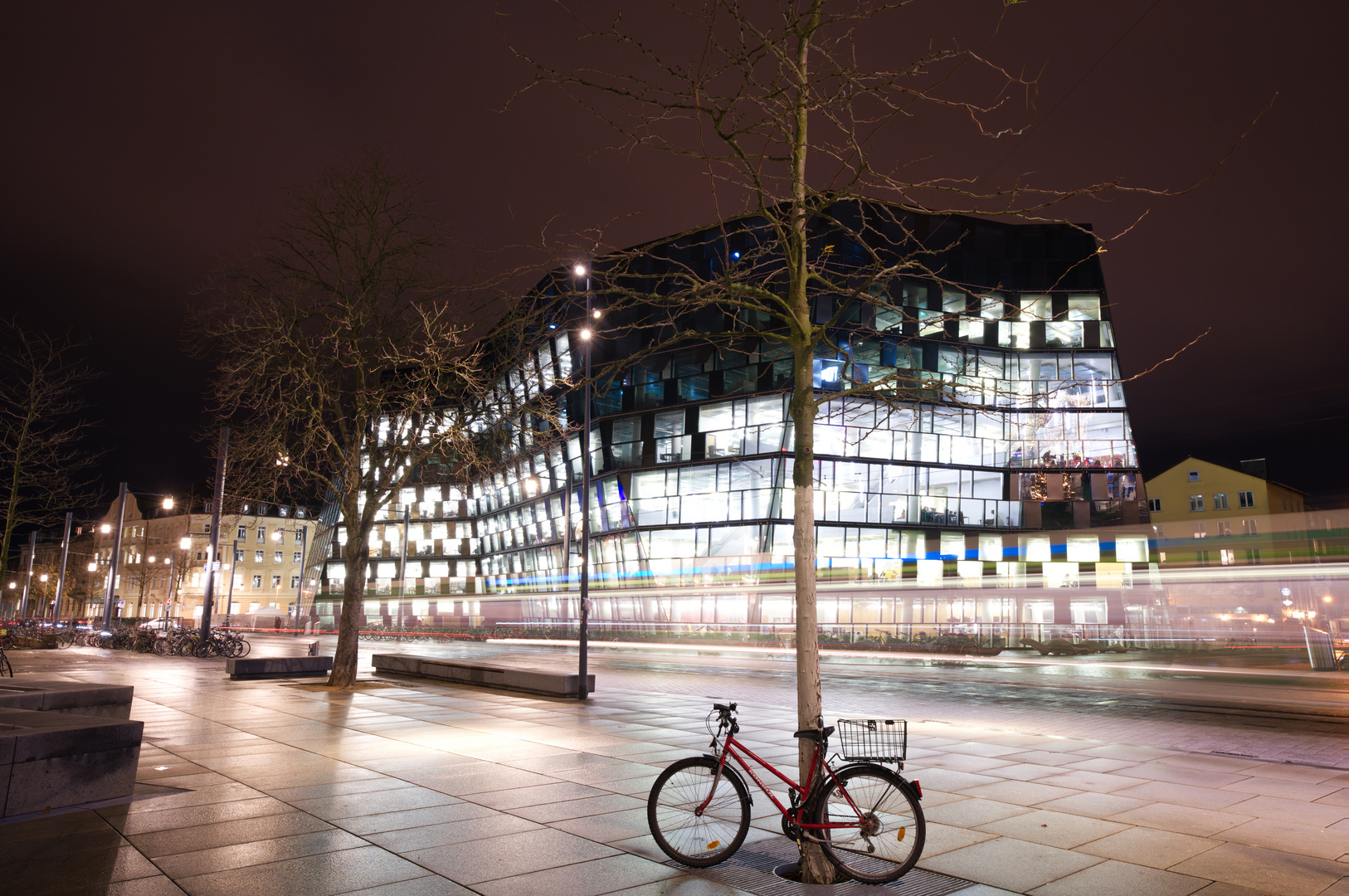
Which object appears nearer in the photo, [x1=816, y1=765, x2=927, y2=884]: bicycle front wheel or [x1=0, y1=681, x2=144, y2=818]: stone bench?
[x1=816, y1=765, x2=927, y2=884]: bicycle front wheel

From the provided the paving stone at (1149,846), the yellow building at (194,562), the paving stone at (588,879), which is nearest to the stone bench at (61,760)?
the paving stone at (588,879)

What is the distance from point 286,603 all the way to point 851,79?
11537 cm

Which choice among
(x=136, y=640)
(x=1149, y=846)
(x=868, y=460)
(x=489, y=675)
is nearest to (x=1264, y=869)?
(x=1149, y=846)

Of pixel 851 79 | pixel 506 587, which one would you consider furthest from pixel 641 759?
pixel 506 587

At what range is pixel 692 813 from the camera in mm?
6109

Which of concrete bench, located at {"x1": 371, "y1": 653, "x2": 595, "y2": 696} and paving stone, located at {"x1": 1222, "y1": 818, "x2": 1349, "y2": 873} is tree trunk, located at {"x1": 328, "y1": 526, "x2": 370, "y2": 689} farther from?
paving stone, located at {"x1": 1222, "y1": 818, "x2": 1349, "y2": 873}

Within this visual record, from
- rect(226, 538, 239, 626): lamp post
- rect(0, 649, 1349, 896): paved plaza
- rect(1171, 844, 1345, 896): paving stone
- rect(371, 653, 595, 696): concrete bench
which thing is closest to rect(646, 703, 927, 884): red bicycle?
rect(0, 649, 1349, 896): paved plaza

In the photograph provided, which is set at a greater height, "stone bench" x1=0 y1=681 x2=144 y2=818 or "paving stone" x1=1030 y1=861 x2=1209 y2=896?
"stone bench" x1=0 y1=681 x2=144 y2=818

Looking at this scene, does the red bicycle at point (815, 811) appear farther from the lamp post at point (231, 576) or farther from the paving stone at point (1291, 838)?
the lamp post at point (231, 576)

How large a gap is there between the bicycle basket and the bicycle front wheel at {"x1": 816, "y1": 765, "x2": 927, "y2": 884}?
0.15 m

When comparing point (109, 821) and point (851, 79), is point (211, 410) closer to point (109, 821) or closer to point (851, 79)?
point (109, 821)

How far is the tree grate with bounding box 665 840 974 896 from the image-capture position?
5.50m

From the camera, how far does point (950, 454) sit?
2087 inches

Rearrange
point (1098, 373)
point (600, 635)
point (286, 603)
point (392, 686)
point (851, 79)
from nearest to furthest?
point (851, 79), point (392, 686), point (600, 635), point (1098, 373), point (286, 603)
